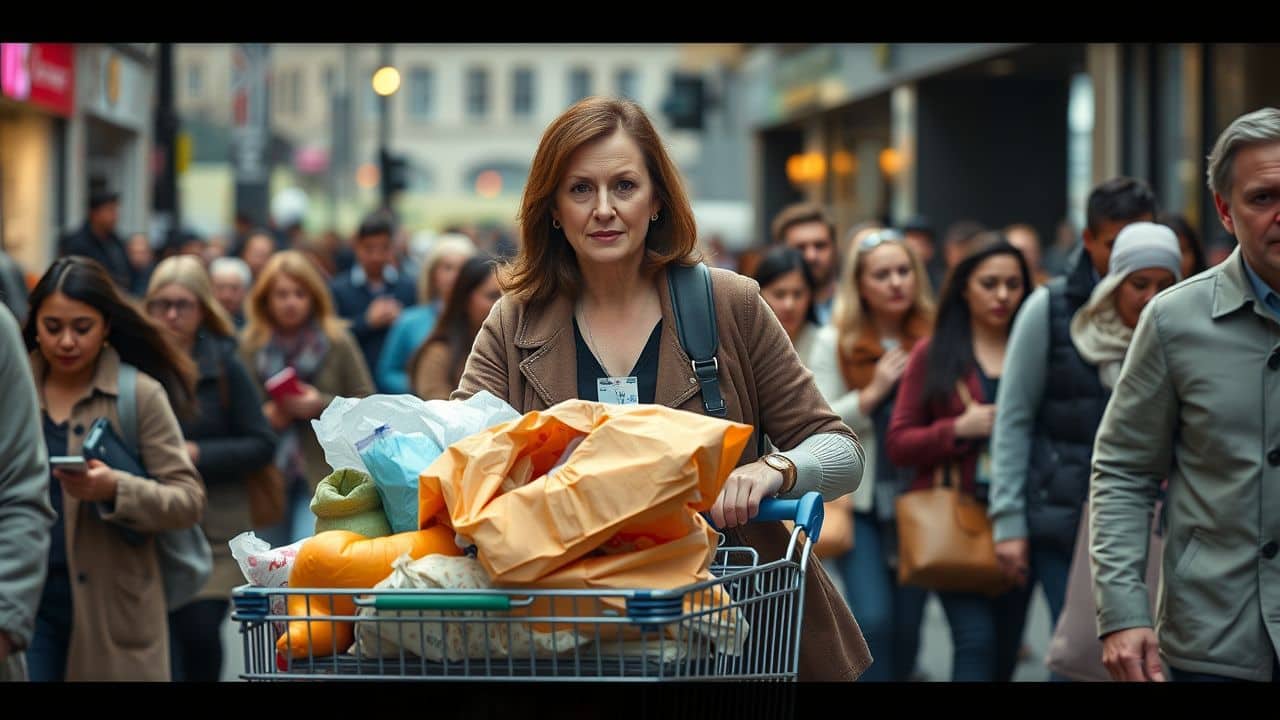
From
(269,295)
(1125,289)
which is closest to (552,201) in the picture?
(1125,289)

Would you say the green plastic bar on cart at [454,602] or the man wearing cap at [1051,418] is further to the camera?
the man wearing cap at [1051,418]

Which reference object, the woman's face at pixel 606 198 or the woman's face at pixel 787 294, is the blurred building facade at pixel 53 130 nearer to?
the woman's face at pixel 787 294

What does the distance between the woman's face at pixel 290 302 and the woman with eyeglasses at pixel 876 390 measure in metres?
2.72

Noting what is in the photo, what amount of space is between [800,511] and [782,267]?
4.41m

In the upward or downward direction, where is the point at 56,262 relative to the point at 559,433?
upward

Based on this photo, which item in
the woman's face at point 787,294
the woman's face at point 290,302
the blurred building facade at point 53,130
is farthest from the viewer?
the blurred building facade at point 53,130

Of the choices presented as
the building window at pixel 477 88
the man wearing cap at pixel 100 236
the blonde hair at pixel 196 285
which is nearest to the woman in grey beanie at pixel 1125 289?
the blonde hair at pixel 196 285

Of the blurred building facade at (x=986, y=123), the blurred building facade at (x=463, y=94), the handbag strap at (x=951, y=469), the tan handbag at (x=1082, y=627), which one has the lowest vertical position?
the tan handbag at (x=1082, y=627)

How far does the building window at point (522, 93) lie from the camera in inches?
3666

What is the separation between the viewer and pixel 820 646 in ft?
12.2

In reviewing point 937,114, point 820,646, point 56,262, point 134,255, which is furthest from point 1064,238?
point 820,646

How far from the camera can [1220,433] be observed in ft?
13.3
